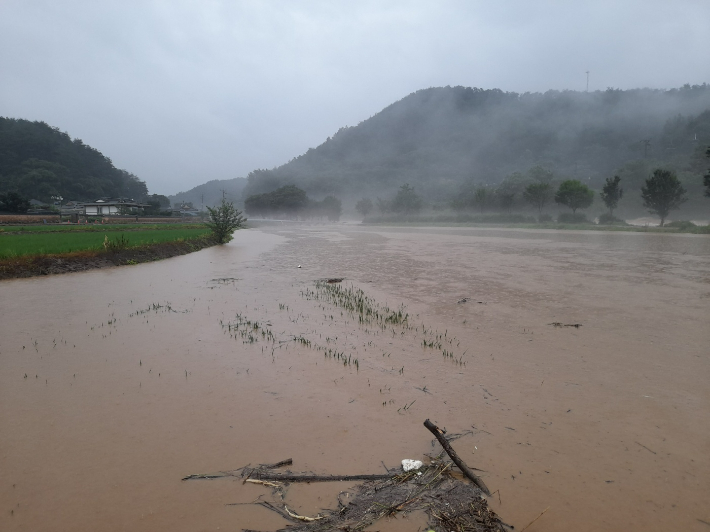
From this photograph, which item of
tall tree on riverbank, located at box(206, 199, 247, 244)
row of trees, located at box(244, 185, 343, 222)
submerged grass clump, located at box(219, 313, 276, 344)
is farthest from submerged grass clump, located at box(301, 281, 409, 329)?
row of trees, located at box(244, 185, 343, 222)

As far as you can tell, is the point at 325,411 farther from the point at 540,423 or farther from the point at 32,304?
the point at 32,304

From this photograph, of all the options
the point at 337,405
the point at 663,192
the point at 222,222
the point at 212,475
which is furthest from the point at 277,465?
the point at 663,192

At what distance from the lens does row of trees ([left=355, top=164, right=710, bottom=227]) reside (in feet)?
123

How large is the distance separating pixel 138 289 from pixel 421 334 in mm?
7406

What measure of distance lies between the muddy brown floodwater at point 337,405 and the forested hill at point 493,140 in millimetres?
74567

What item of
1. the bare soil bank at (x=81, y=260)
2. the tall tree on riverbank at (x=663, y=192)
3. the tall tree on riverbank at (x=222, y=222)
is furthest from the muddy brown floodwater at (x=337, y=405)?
the tall tree on riverbank at (x=663, y=192)

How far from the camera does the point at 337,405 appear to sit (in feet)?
12.8

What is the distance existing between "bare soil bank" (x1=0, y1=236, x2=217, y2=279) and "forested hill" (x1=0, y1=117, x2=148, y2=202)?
6204 centimetres

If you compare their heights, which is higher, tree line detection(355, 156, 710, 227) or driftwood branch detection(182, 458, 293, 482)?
tree line detection(355, 156, 710, 227)

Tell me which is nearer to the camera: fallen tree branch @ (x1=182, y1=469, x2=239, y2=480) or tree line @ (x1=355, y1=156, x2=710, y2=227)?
fallen tree branch @ (x1=182, y1=469, x2=239, y2=480)

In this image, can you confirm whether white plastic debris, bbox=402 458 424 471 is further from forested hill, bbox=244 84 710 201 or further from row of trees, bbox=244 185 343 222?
row of trees, bbox=244 185 343 222

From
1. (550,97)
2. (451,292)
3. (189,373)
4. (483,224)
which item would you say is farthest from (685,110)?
(189,373)

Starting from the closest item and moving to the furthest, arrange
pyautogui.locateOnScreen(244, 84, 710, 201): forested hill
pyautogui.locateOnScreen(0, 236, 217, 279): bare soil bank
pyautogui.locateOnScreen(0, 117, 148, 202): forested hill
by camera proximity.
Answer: pyautogui.locateOnScreen(0, 236, 217, 279): bare soil bank, pyautogui.locateOnScreen(0, 117, 148, 202): forested hill, pyautogui.locateOnScreen(244, 84, 710, 201): forested hill

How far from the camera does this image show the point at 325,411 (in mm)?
3775
